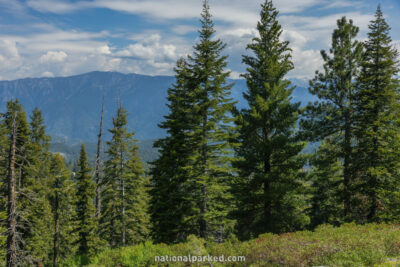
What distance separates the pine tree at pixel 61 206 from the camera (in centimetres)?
2809

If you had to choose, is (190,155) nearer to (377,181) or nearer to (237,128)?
(237,128)

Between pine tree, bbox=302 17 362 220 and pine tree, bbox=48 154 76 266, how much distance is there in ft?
77.1

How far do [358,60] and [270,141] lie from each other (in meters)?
8.58

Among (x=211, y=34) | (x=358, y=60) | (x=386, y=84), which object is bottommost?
(x=386, y=84)

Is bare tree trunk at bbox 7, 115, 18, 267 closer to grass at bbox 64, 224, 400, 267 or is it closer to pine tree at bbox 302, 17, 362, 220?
grass at bbox 64, 224, 400, 267

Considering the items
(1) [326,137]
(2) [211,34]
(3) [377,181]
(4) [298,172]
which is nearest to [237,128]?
(4) [298,172]

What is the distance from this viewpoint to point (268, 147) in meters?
17.5

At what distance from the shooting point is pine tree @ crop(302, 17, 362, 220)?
18609 millimetres

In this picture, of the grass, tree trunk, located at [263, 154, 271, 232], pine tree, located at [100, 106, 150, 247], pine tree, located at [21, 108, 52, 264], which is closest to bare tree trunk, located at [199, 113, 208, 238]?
tree trunk, located at [263, 154, 271, 232]

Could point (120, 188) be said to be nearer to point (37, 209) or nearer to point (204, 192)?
point (37, 209)

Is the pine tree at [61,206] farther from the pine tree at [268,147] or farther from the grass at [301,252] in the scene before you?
the grass at [301,252]

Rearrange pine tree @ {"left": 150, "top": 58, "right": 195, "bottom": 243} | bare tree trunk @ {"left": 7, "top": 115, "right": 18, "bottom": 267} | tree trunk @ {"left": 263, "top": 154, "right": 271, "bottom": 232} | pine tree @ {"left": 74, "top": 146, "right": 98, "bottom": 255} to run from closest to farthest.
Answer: bare tree trunk @ {"left": 7, "top": 115, "right": 18, "bottom": 267}, pine tree @ {"left": 150, "top": 58, "right": 195, "bottom": 243}, tree trunk @ {"left": 263, "top": 154, "right": 271, "bottom": 232}, pine tree @ {"left": 74, "top": 146, "right": 98, "bottom": 255}

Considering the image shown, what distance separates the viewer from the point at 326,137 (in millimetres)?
20875

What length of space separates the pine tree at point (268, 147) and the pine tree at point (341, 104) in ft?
7.33
